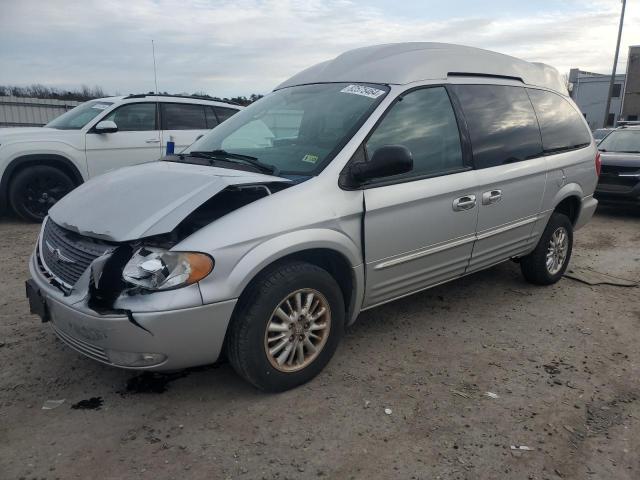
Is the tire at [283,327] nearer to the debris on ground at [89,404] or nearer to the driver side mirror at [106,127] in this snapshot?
the debris on ground at [89,404]

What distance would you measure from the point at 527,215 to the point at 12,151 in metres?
6.33

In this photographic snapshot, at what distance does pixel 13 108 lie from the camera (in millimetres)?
17688

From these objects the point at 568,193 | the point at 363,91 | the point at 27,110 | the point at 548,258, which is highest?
the point at 27,110

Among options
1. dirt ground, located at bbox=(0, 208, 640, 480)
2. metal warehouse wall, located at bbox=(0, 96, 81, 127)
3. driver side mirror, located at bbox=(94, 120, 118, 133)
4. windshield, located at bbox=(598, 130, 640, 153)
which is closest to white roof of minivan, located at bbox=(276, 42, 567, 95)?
dirt ground, located at bbox=(0, 208, 640, 480)

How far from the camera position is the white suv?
23.2ft

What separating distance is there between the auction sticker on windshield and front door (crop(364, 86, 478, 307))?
5.6 inches

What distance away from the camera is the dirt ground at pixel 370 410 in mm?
2471

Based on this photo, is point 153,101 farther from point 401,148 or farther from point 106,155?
point 401,148

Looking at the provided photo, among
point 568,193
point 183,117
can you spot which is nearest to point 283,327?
point 568,193

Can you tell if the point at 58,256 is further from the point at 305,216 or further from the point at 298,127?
the point at 298,127

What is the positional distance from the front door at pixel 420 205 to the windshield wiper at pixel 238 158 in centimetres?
60

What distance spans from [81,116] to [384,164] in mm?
6215

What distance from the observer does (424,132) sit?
365 centimetres

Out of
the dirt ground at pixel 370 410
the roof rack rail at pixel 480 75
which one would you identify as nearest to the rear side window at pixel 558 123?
the roof rack rail at pixel 480 75
